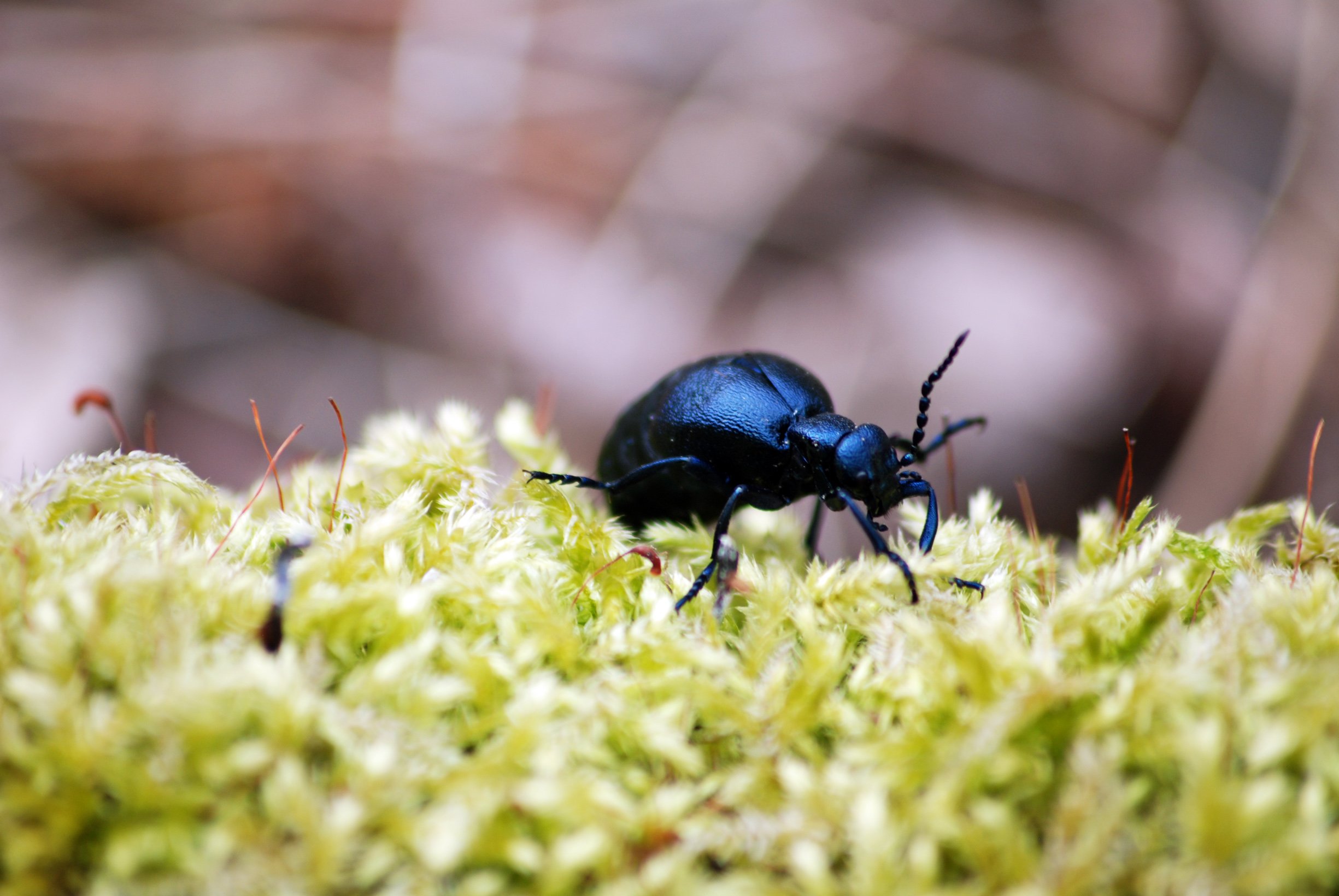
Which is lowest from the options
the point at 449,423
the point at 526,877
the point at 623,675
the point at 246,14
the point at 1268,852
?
the point at 1268,852

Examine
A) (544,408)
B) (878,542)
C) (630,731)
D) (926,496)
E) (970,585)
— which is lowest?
(630,731)

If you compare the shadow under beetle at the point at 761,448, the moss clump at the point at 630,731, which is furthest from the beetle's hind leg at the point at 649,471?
the moss clump at the point at 630,731

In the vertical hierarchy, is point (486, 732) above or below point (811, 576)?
below

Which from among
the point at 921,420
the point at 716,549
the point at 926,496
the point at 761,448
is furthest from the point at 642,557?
the point at 921,420

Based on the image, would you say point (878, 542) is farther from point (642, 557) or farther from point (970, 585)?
point (642, 557)

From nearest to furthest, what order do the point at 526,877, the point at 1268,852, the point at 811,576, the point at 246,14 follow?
the point at 1268,852, the point at 526,877, the point at 811,576, the point at 246,14

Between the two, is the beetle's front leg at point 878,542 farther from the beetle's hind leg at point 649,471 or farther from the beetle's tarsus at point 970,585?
the beetle's hind leg at point 649,471

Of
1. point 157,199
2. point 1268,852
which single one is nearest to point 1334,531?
point 1268,852

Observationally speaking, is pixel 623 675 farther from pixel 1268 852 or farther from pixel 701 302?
pixel 701 302
